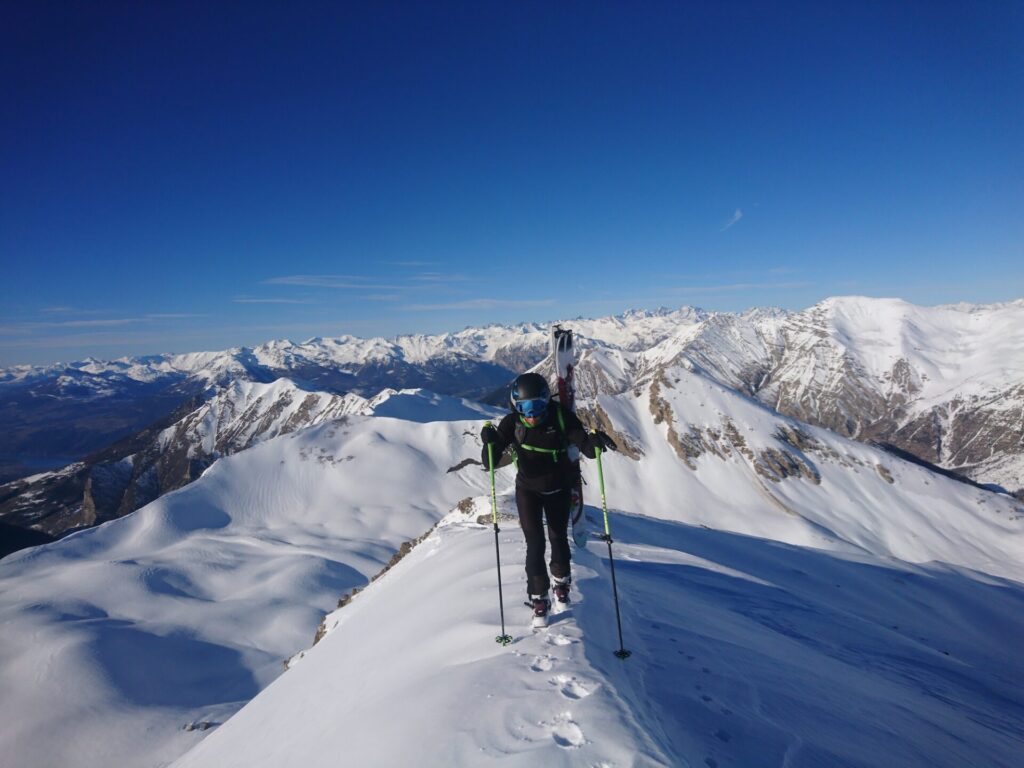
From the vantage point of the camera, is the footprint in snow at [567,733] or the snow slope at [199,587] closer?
the footprint in snow at [567,733]

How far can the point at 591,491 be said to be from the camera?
9738cm

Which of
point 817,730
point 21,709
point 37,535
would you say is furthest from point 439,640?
point 37,535

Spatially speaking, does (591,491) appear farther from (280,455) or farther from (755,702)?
(755,702)

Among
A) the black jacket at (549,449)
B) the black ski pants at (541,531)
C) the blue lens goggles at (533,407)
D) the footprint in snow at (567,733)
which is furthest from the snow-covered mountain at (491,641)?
the blue lens goggles at (533,407)

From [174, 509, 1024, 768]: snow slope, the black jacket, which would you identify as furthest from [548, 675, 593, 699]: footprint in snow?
the black jacket

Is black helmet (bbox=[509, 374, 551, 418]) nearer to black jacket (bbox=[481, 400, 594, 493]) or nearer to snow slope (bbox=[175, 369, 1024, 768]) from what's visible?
black jacket (bbox=[481, 400, 594, 493])

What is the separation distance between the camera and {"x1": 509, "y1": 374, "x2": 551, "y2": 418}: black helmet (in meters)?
7.93

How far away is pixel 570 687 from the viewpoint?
591 cm

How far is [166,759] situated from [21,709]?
636 inches

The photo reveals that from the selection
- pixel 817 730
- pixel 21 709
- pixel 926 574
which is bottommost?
pixel 21 709

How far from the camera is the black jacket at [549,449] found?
8.15 m

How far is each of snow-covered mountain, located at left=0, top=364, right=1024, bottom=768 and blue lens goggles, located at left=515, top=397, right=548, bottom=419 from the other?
3.61 meters

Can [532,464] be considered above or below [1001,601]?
above

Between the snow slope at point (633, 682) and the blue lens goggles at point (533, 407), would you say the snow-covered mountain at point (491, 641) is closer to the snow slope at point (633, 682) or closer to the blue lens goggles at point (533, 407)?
the snow slope at point (633, 682)
